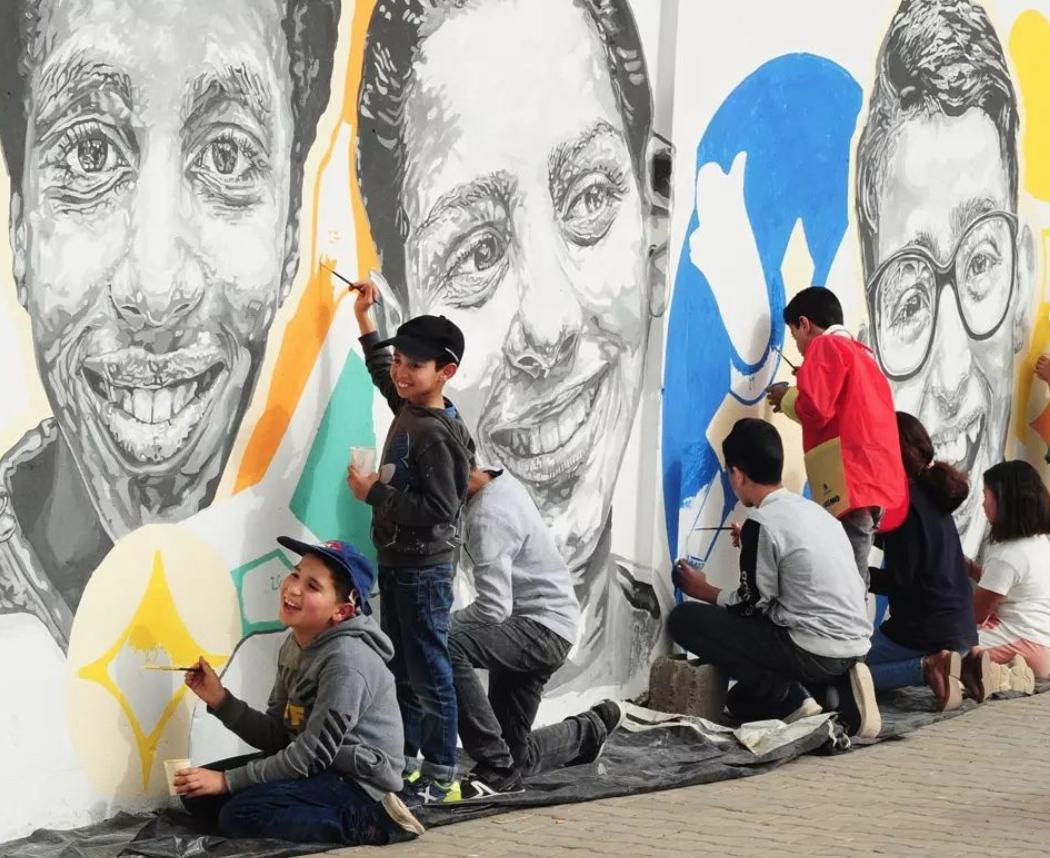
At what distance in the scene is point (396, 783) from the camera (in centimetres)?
568

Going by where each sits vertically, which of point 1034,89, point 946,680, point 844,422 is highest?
point 1034,89

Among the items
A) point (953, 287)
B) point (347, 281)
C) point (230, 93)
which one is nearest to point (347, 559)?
point (347, 281)

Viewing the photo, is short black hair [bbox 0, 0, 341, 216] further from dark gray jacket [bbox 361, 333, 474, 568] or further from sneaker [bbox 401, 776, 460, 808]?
sneaker [bbox 401, 776, 460, 808]

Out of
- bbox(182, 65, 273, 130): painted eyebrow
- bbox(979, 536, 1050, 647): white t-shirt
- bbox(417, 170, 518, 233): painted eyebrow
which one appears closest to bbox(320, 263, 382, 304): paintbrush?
bbox(417, 170, 518, 233): painted eyebrow

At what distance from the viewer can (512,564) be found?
6.67 meters

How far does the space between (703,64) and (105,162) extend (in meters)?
3.44

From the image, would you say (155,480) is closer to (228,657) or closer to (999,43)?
(228,657)

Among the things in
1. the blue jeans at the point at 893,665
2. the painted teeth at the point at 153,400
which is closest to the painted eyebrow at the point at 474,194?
the painted teeth at the point at 153,400

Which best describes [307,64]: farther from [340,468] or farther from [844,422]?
[844,422]

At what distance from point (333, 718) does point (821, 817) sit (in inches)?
72.0

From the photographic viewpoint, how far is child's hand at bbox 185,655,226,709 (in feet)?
18.4

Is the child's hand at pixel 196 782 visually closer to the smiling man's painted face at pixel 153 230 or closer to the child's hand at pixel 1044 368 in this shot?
the smiling man's painted face at pixel 153 230

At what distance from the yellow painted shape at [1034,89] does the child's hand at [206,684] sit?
7.54 m

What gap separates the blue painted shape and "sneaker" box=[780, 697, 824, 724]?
0.97 meters
